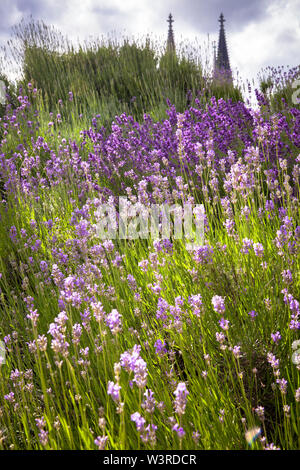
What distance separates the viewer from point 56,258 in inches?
105

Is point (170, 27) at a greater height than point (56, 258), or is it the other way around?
point (170, 27)

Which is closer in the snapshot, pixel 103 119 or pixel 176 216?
pixel 176 216

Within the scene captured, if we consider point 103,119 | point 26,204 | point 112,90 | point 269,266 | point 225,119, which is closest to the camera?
point 269,266

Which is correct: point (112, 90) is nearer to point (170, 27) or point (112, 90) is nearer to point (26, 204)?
point (26, 204)

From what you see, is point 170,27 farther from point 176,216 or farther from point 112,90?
point 176,216

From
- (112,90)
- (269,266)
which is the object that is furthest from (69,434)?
(112,90)

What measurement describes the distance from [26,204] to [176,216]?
5.30 ft

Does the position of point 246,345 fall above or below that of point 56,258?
below

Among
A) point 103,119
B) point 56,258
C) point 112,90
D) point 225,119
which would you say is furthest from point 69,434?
point 112,90

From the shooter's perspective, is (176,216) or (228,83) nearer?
(176,216)

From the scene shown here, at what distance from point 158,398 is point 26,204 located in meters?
2.51
